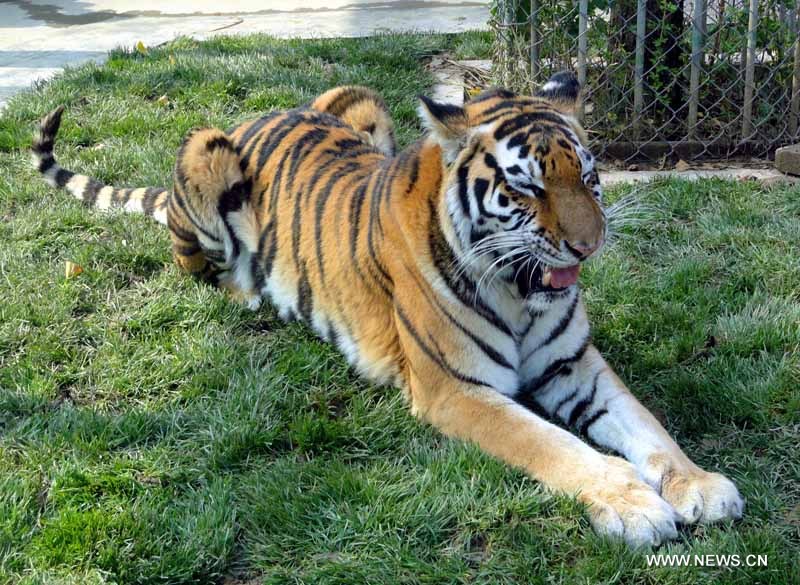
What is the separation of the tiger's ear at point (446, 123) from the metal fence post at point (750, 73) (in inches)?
116

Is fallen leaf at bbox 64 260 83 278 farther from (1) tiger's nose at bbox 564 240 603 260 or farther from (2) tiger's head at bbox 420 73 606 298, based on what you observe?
(1) tiger's nose at bbox 564 240 603 260

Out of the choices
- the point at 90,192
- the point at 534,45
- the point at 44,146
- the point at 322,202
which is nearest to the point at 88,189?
the point at 90,192

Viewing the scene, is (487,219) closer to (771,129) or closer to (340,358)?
(340,358)

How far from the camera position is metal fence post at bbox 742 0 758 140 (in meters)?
5.48

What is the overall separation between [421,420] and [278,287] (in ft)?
3.77

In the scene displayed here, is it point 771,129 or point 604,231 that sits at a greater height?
A: point 604,231

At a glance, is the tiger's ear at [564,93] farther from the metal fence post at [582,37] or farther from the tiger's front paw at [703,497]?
the metal fence post at [582,37]

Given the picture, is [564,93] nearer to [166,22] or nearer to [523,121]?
[523,121]

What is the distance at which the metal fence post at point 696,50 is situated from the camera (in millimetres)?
5520

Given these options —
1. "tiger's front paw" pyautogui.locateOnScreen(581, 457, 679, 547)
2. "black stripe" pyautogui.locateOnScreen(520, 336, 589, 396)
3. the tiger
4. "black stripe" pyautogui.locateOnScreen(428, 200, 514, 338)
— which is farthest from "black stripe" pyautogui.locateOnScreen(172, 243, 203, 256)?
"tiger's front paw" pyautogui.locateOnScreen(581, 457, 679, 547)

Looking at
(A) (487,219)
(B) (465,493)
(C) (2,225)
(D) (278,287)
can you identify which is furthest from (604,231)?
(C) (2,225)

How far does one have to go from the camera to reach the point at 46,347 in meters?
3.94

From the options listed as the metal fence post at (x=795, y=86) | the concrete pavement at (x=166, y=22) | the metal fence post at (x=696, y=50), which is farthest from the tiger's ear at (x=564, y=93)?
the concrete pavement at (x=166, y=22)

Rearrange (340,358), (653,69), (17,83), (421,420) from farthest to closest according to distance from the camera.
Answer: (17,83) < (653,69) < (340,358) < (421,420)
